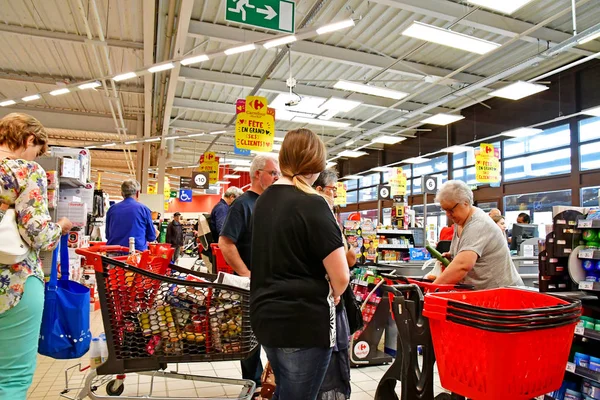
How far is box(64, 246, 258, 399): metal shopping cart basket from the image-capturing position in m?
2.43

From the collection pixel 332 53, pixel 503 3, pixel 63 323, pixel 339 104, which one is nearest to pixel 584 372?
pixel 63 323

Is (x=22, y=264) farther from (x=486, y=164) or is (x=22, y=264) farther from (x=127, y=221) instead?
(x=486, y=164)

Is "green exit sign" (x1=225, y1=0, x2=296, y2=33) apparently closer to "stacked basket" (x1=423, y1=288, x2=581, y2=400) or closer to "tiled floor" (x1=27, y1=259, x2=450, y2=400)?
"tiled floor" (x1=27, y1=259, x2=450, y2=400)

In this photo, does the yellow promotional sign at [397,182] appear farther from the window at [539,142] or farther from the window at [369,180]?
the window at [369,180]

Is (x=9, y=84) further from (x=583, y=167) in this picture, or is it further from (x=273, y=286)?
(x=583, y=167)

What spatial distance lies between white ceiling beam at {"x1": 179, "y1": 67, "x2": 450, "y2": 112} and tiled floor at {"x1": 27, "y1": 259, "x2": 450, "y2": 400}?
25.0 ft

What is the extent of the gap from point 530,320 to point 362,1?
7.31 meters

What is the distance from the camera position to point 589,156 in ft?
34.7

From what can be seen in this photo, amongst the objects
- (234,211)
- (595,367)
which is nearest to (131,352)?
(234,211)

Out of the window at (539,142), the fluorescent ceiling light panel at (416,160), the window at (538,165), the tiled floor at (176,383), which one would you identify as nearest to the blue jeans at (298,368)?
the tiled floor at (176,383)

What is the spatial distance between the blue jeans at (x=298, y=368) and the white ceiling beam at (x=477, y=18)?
21.3ft

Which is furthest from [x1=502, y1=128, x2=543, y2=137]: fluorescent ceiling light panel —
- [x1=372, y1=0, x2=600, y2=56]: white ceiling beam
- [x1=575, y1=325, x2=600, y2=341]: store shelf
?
[x1=575, y1=325, x2=600, y2=341]: store shelf

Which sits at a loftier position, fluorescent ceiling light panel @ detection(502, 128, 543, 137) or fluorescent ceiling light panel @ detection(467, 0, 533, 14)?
fluorescent ceiling light panel @ detection(467, 0, 533, 14)

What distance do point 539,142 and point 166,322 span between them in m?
12.3
